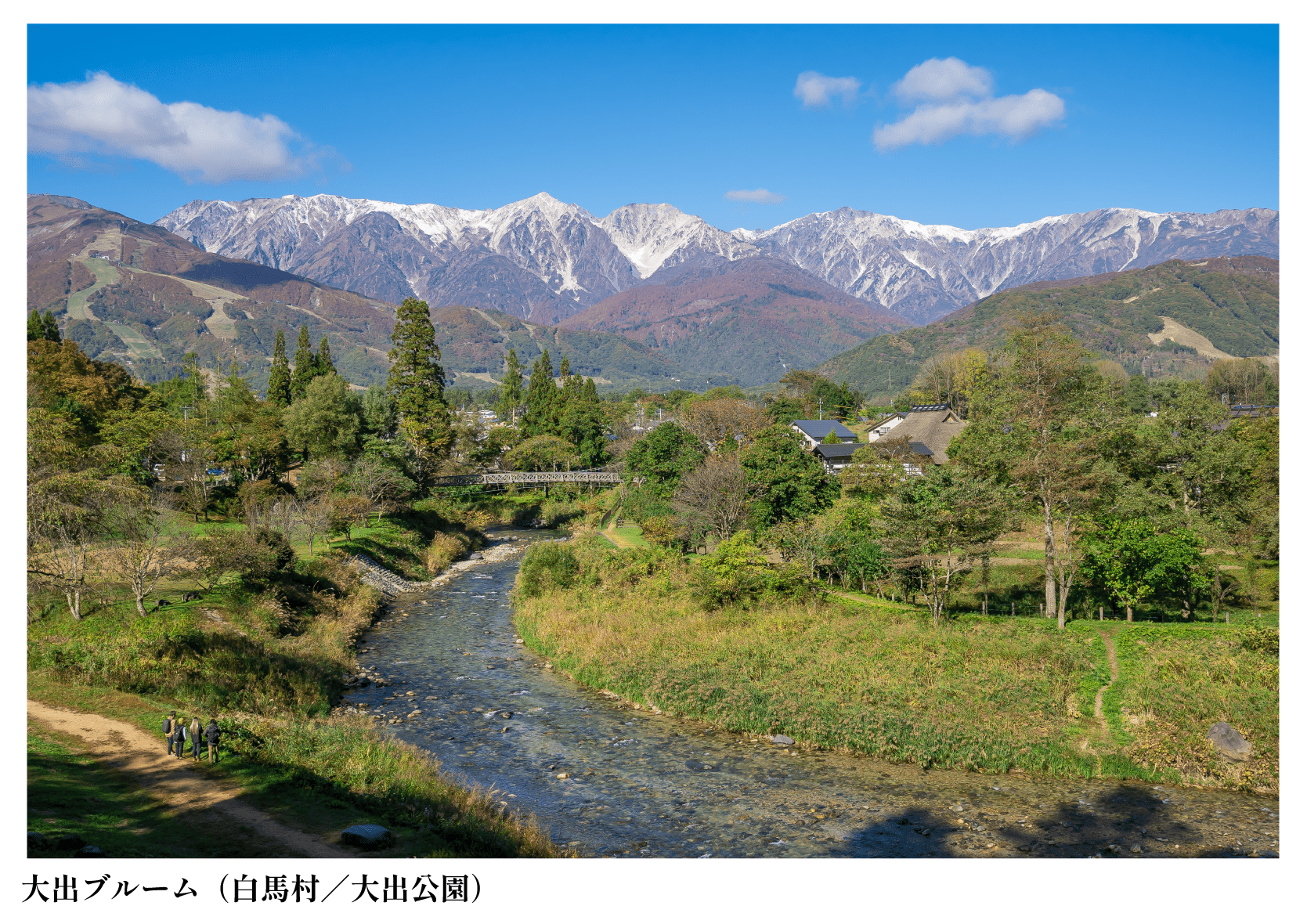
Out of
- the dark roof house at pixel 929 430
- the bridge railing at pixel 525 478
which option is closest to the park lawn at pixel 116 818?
the bridge railing at pixel 525 478

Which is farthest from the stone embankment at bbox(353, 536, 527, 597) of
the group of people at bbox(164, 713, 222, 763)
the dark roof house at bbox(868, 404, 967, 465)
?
the dark roof house at bbox(868, 404, 967, 465)

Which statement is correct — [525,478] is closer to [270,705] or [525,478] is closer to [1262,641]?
[270,705]

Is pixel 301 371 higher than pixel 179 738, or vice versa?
pixel 301 371

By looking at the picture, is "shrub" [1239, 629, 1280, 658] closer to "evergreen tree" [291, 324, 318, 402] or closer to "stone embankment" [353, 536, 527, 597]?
"stone embankment" [353, 536, 527, 597]

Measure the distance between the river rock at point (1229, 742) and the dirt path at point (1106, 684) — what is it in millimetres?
2175

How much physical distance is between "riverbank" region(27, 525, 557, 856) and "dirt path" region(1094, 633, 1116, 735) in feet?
46.5

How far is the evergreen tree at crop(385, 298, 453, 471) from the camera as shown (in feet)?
206

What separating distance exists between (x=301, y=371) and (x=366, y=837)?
191ft

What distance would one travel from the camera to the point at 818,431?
7856cm

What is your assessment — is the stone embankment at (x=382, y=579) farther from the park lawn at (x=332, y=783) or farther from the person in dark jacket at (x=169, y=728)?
the person in dark jacket at (x=169, y=728)

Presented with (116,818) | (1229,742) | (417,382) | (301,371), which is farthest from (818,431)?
(116,818)

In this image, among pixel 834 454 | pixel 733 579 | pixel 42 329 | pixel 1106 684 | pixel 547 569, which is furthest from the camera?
pixel 834 454

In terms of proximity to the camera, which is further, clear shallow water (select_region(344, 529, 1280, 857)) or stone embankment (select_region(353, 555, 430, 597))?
stone embankment (select_region(353, 555, 430, 597))
